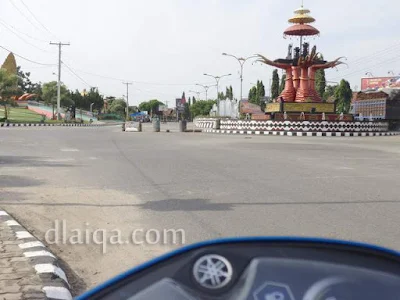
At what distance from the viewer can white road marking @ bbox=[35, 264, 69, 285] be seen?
3.80 metres

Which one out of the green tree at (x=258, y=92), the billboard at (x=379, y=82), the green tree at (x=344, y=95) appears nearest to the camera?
the green tree at (x=344, y=95)

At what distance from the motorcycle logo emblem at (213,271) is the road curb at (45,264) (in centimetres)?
241

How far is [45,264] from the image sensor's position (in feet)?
13.1

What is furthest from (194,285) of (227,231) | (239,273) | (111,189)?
(111,189)

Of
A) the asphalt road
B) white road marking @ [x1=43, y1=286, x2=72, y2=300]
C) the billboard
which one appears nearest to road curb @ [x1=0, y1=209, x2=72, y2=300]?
white road marking @ [x1=43, y1=286, x2=72, y2=300]

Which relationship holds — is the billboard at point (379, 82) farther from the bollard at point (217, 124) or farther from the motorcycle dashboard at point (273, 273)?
the motorcycle dashboard at point (273, 273)

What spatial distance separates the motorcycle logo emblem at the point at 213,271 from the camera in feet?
4.21

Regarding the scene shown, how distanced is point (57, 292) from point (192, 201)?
148 inches

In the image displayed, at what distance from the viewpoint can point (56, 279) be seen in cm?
369

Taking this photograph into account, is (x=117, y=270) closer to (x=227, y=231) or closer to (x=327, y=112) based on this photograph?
(x=227, y=231)

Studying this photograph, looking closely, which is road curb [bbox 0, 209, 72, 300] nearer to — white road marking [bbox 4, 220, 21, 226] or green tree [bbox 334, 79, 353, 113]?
white road marking [bbox 4, 220, 21, 226]

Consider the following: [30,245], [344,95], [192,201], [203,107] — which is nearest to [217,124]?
[192,201]

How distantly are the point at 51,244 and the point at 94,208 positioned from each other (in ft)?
5.69

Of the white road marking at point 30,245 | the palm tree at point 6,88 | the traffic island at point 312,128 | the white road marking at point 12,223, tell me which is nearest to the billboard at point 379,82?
the traffic island at point 312,128
